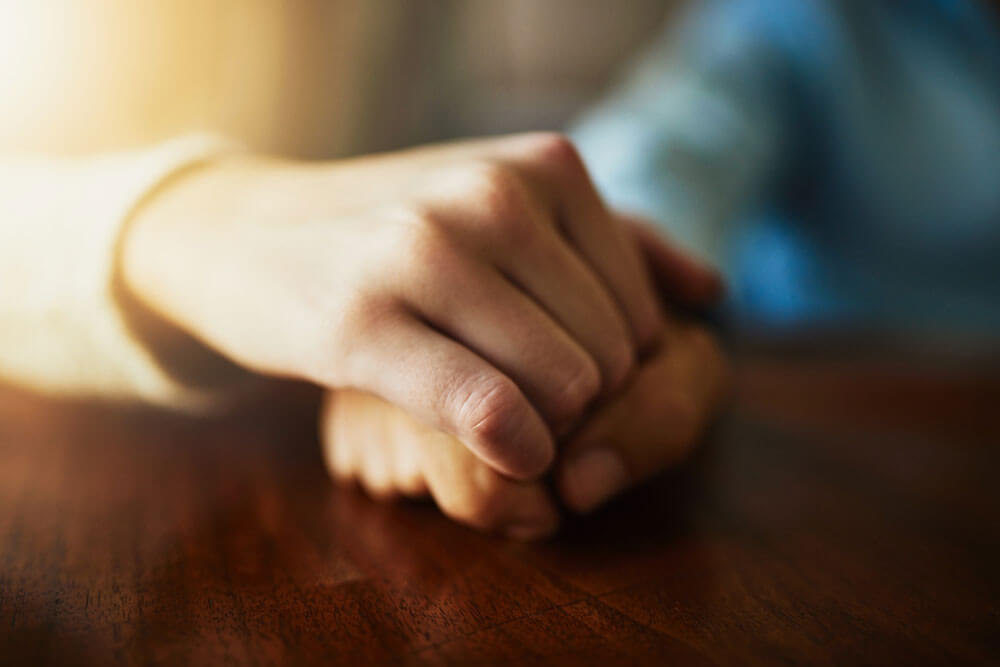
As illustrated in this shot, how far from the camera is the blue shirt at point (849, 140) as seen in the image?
663 mm

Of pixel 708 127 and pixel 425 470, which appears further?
pixel 708 127

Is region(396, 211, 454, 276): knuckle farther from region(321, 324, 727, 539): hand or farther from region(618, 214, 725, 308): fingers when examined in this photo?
region(618, 214, 725, 308): fingers

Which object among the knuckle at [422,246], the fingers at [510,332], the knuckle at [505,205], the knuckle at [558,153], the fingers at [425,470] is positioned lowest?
the fingers at [425,470]

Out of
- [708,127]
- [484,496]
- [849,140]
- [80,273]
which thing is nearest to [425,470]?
[484,496]

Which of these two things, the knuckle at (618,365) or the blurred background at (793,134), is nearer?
the knuckle at (618,365)

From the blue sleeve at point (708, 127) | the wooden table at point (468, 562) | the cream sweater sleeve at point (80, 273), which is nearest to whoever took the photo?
the wooden table at point (468, 562)

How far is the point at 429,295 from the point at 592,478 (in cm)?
8

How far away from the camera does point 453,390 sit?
188 millimetres

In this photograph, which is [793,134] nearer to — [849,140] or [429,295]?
[849,140]

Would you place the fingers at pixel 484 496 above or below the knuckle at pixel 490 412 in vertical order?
below

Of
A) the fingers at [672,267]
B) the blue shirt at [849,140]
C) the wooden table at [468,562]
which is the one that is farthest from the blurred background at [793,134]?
the wooden table at [468,562]

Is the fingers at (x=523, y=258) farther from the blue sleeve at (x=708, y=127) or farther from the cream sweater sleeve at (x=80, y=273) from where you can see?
A: the blue sleeve at (x=708, y=127)

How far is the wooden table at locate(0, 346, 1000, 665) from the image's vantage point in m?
0.15

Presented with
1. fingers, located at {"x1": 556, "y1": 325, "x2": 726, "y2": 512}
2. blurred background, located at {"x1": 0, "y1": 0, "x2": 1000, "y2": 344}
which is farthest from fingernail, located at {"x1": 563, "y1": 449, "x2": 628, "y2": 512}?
blurred background, located at {"x1": 0, "y1": 0, "x2": 1000, "y2": 344}
